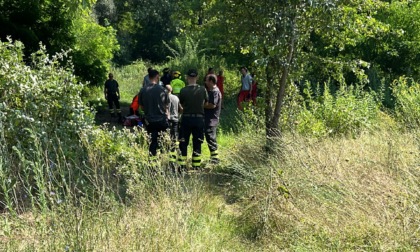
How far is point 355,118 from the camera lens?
8344 millimetres


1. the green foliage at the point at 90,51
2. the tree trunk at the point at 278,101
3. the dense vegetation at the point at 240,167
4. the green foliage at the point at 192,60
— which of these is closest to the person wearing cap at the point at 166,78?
the green foliage at the point at 90,51

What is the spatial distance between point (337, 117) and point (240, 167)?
3.52m

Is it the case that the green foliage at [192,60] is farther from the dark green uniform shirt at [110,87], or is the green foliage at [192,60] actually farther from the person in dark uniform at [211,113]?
the person in dark uniform at [211,113]

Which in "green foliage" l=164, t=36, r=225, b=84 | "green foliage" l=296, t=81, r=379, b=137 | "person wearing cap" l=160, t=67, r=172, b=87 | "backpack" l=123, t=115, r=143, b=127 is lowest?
"backpack" l=123, t=115, r=143, b=127

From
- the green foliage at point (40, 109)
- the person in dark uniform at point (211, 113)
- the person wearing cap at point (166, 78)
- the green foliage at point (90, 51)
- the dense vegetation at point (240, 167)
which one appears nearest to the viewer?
the dense vegetation at point (240, 167)

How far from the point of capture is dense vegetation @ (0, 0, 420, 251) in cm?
363

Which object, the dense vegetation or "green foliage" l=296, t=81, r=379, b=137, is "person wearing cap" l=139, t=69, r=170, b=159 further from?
"green foliage" l=296, t=81, r=379, b=137

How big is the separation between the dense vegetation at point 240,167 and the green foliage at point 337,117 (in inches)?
1.2

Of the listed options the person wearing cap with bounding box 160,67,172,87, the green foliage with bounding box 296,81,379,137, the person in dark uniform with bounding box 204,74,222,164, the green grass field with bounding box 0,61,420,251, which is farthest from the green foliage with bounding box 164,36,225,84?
the green grass field with bounding box 0,61,420,251

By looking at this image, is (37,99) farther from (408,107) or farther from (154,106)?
(408,107)

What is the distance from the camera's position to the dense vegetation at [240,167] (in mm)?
3633

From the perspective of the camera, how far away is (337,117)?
841 centimetres

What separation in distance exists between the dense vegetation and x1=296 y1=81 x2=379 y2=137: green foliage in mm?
30

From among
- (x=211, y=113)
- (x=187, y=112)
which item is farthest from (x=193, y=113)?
(x=211, y=113)
